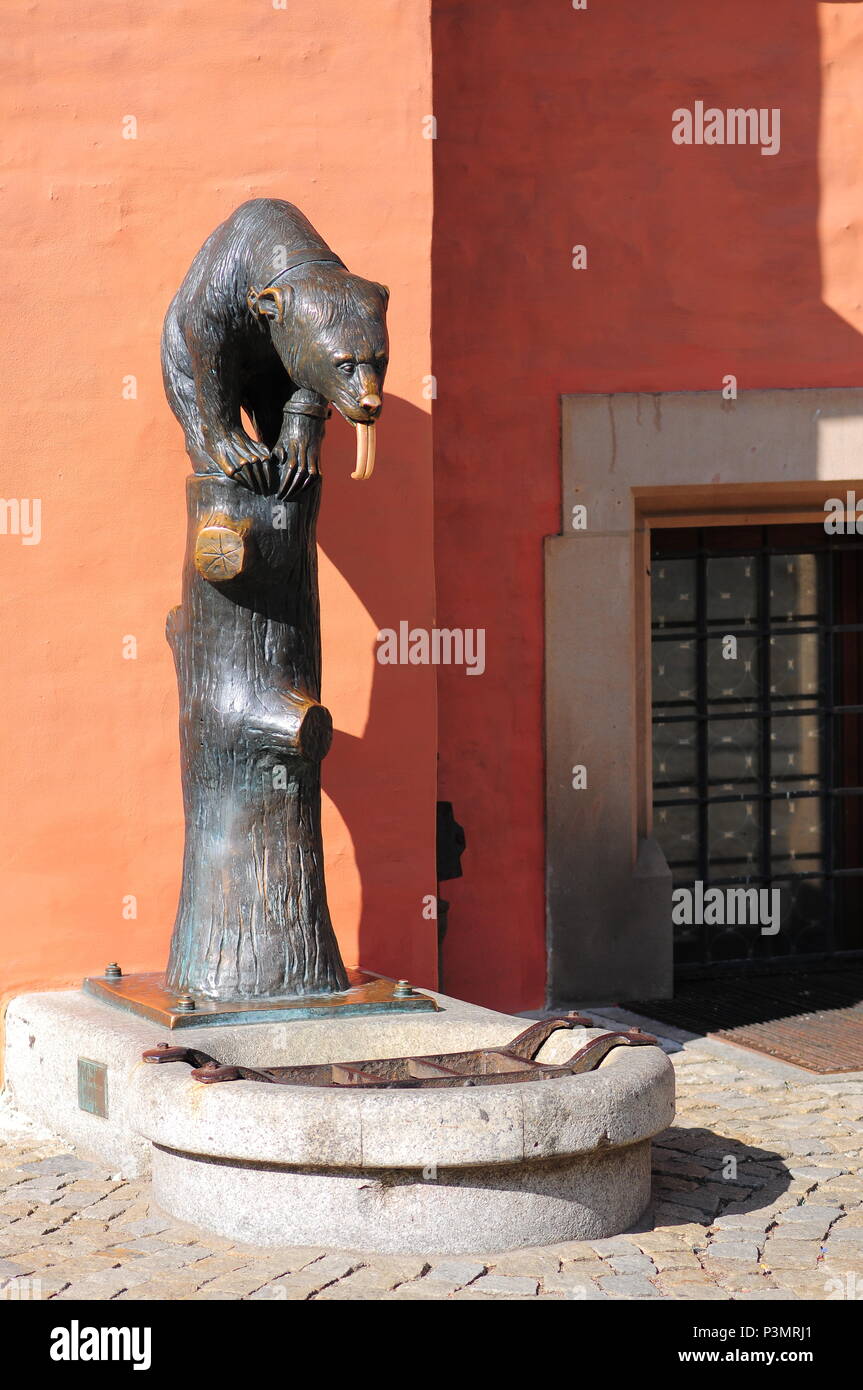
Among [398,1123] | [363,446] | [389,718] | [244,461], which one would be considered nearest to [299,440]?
[244,461]

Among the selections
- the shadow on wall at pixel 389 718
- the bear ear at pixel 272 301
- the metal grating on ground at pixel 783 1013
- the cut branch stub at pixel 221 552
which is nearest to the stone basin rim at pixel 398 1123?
the cut branch stub at pixel 221 552

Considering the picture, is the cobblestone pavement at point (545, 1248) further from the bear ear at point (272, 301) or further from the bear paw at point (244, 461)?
the bear ear at point (272, 301)

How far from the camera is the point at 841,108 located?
7.34 meters

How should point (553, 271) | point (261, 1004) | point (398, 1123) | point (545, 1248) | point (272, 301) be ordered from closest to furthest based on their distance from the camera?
point (398, 1123)
point (545, 1248)
point (272, 301)
point (261, 1004)
point (553, 271)

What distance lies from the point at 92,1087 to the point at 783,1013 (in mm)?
3149

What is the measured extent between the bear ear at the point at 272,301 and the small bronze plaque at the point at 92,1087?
205 cm

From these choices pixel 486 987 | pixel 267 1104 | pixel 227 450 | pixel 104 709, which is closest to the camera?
pixel 267 1104

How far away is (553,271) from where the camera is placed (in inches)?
281

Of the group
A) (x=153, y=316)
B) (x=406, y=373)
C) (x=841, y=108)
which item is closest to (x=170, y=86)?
(x=153, y=316)

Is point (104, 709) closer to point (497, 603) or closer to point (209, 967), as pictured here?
point (209, 967)

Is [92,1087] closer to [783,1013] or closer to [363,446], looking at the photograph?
[363,446]

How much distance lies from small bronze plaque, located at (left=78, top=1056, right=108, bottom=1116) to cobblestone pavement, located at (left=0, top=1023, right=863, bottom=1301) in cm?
17

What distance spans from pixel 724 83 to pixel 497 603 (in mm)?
2233

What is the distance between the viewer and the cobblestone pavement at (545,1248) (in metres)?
4.04
